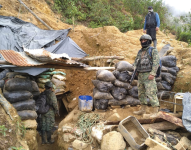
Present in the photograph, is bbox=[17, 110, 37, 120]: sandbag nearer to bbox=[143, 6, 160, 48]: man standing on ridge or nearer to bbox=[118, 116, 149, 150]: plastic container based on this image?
bbox=[118, 116, 149, 150]: plastic container

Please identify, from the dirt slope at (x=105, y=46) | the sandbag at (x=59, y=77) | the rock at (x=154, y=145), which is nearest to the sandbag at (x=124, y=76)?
the dirt slope at (x=105, y=46)

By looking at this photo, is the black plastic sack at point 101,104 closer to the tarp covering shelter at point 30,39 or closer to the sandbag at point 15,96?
the sandbag at point 15,96

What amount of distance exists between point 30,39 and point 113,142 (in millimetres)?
6500

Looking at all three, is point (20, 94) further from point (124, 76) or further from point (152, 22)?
point (152, 22)

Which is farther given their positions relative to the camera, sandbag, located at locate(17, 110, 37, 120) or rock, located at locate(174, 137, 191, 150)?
sandbag, located at locate(17, 110, 37, 120)

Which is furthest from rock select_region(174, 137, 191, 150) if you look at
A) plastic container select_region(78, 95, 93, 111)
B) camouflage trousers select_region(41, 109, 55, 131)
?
camouflage trousers select_region(41, 109, 55, 131)

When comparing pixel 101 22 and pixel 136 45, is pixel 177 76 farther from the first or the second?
pixel 101 22

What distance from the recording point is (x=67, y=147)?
419cm

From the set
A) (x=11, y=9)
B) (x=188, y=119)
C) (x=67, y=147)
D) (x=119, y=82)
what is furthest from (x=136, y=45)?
(x=11, y=9)

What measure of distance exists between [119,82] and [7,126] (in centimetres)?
311

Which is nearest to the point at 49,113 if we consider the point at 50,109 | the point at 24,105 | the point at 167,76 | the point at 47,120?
the point at 50,109

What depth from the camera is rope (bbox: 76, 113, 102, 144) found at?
4.05 metres

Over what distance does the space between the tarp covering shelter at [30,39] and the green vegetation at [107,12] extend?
3451 millimetres

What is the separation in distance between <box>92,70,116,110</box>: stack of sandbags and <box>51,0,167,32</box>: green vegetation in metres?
7.23
